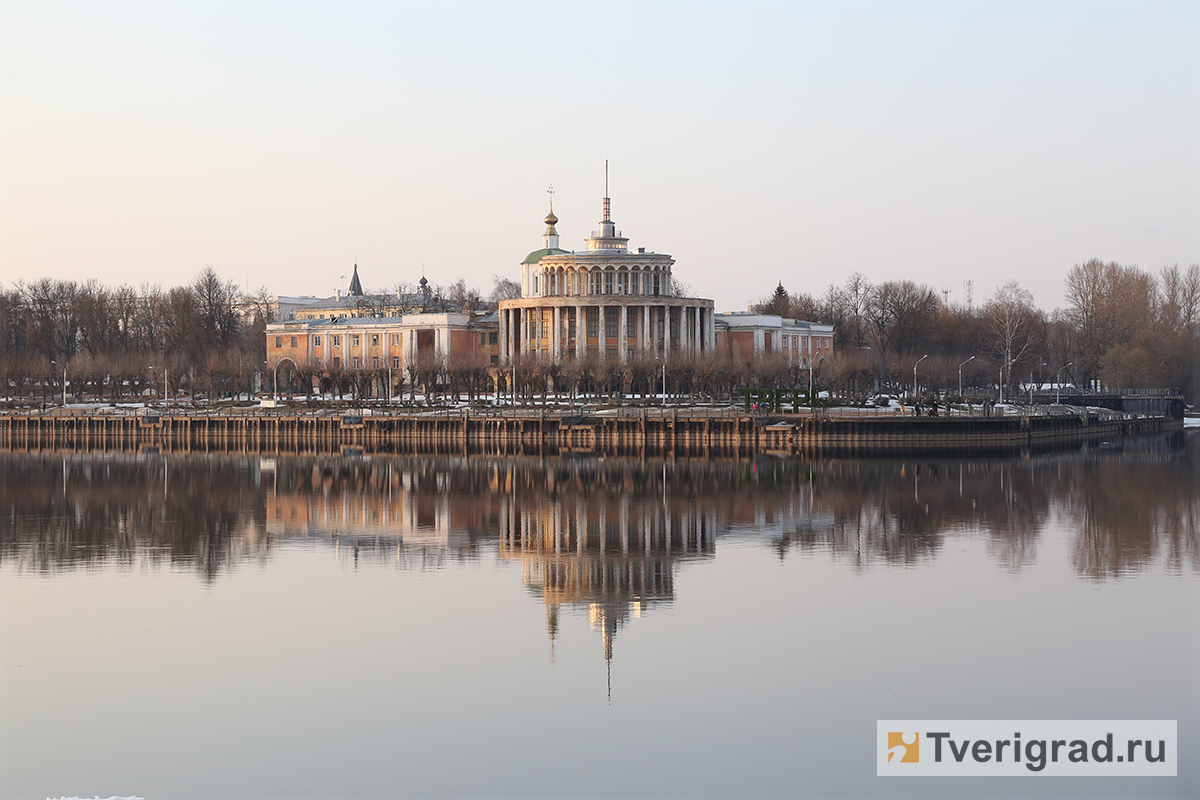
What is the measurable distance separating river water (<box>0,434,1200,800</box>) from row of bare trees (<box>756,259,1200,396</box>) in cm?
5073

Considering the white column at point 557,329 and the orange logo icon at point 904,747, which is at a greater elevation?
the white column at point 557,329

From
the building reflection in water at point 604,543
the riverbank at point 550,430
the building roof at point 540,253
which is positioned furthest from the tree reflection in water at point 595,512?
the building roof at point 540,253

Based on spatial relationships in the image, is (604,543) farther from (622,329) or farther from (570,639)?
(622,329)

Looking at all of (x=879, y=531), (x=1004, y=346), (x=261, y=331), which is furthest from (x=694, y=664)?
(x=261, y=331)

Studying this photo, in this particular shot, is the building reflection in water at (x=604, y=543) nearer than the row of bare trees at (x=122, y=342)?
Yes

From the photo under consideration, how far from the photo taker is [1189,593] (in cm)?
2227

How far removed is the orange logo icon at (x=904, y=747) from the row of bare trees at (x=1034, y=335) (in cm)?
6620

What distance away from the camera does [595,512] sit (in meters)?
33.5

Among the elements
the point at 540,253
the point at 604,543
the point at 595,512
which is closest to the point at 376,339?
the point at 540,253

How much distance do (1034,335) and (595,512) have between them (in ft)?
241

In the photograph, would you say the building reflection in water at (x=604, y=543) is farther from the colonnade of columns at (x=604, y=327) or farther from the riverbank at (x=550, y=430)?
the colonnade of columns at (x=604, y=327)

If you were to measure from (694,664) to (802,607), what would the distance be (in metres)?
4.47

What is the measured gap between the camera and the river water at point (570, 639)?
13.5 m

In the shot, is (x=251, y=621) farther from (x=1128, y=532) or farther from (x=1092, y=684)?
(x=1128, y=532)
